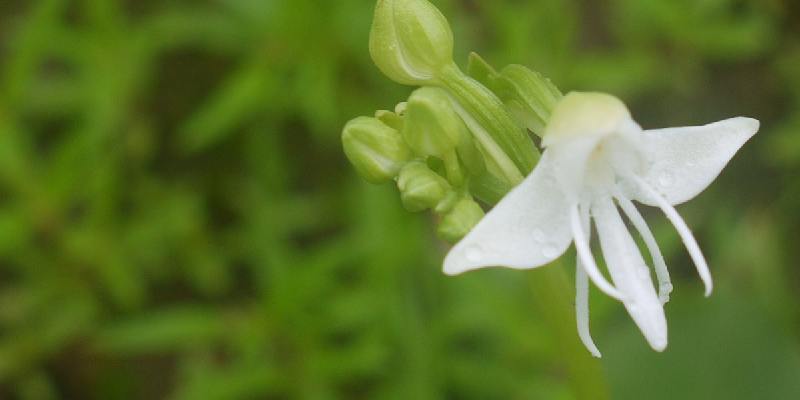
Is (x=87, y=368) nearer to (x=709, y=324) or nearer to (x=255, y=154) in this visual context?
(x=255, y=154)

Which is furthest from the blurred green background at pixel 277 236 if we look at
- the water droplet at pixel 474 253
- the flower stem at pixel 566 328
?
the water droplet at pixel 474 253

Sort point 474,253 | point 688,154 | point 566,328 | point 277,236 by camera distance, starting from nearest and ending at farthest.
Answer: point 474,253, point 688,154, point 566,328, point 277,236

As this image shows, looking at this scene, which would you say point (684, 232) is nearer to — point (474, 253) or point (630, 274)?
point (630, 274)

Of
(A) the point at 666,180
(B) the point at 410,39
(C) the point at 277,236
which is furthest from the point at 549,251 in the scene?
(C) the point at 277,236

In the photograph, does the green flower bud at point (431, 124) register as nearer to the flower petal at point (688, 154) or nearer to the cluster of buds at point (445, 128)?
the cluster of buds at point (445, 128)

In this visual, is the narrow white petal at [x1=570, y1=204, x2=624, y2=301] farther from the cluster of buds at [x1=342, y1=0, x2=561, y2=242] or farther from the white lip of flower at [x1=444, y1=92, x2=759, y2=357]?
the cluster of buds at [x1=342, y1=0, x2=561, y2=242]

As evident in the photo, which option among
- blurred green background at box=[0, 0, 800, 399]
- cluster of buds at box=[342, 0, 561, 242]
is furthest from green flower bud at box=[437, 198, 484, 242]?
blurred green background at box=[0, 0, 800, 399]

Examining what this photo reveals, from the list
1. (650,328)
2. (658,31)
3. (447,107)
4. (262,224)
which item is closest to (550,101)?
(447,107)
